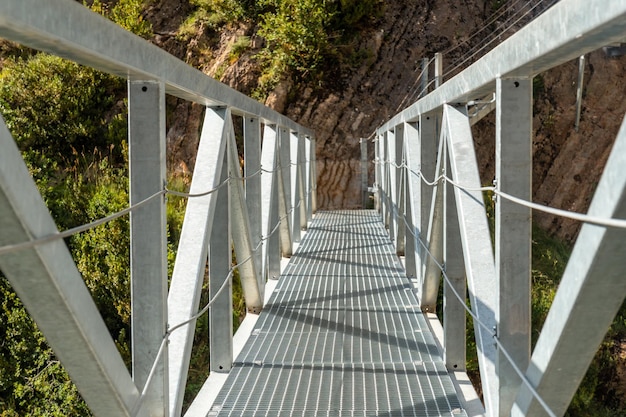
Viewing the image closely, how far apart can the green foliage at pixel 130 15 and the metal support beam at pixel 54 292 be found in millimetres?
13848

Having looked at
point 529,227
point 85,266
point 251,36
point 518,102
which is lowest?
point 85,266

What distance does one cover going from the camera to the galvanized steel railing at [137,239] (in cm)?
121

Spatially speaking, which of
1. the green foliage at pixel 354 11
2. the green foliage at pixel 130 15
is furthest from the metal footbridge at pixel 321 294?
the green foliage at pixel 130 15

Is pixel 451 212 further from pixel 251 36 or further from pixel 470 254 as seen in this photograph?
pixel 251 36

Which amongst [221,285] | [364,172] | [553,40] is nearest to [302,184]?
[221,285]

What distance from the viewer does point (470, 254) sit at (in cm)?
227

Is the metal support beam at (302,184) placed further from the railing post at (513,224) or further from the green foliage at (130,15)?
the green foliage at (130,15)

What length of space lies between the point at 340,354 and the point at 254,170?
1.36m

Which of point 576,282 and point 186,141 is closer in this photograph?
point 576,282

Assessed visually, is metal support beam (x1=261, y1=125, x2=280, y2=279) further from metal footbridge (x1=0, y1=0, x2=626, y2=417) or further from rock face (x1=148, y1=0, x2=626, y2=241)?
rock face (x1=148, y1=0, x2=626, y2=241)

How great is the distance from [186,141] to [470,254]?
12.4 meters

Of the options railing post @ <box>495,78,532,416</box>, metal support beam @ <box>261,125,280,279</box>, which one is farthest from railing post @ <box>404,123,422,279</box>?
railing post @ <box>495,78,532,416</box>

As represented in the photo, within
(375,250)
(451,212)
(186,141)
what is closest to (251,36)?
(186,141)

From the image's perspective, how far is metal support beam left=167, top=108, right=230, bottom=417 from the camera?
2.16 m
